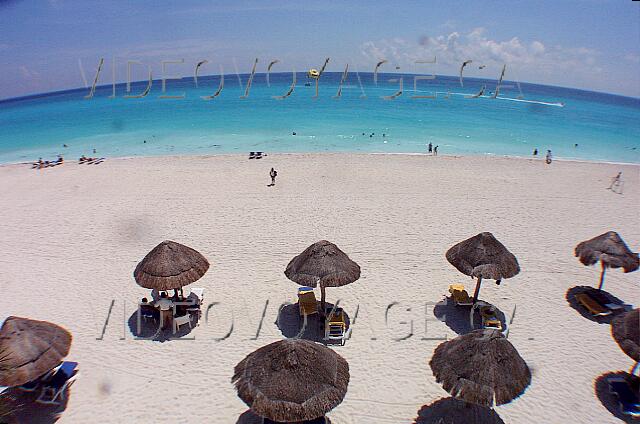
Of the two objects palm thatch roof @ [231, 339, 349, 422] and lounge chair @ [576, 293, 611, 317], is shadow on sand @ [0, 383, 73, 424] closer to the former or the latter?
palm thatch roof @ [231, 339, 349, 422]

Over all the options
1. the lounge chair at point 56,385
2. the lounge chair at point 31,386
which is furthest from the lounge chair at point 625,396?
the lounge chair at point 31,386

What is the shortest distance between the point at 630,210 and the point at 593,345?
1131 cm

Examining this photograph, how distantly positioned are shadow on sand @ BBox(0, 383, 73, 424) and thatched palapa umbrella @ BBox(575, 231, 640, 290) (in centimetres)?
1163

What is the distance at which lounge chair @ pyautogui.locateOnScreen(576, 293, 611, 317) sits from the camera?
9102 mm

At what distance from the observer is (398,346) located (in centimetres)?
832

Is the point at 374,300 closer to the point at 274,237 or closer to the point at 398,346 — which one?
the point at 398,346

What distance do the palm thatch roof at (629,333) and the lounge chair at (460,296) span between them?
9.74ft

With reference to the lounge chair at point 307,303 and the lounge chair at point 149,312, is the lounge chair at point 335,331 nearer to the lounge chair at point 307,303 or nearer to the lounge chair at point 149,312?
the lounge chair at point 307,303

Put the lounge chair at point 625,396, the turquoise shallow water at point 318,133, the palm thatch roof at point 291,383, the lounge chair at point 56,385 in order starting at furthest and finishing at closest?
the turquoise shallow water at point 318,133 → the lounge chair at point 56,385 → the lounge chair at point 625,396 → the palm thatch roof at point 291,383

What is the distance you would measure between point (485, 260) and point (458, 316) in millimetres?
1688

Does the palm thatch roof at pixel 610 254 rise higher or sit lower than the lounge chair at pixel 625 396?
higher

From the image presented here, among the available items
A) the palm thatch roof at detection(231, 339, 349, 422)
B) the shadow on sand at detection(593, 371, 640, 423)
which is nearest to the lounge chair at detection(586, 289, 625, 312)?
the shadow on sand at detection(593, 371, 640, 423)

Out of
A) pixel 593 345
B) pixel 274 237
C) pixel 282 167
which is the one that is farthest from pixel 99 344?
pixel 282 167

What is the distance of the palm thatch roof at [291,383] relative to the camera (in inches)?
209
